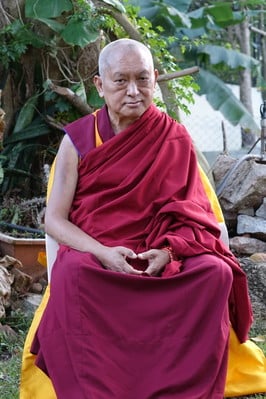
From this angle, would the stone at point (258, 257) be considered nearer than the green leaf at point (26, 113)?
Yes

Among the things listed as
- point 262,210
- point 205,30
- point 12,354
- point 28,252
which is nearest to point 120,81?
point 12,354

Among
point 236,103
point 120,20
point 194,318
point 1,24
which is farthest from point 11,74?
point 236,103

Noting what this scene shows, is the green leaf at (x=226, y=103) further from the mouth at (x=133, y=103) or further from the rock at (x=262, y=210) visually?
the mouth at (x=133, y=103)

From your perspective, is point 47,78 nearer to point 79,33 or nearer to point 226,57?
point 79,33

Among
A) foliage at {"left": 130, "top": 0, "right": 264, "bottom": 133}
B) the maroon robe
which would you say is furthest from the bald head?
foliage at {"left": 130, "top": 0, "right": 264, "bottom": 133}

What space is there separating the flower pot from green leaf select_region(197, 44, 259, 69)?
795cm

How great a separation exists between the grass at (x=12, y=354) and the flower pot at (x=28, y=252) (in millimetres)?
517

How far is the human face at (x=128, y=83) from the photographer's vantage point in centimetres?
334

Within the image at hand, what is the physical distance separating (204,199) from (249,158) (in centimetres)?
266

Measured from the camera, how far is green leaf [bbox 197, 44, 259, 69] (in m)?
12.4

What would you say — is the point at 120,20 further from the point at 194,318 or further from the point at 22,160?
the point at 194,318

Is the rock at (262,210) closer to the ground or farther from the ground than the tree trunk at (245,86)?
farther from the ground

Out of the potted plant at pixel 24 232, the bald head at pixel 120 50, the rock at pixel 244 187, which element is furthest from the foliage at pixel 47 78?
the bald head at pixel 120 50

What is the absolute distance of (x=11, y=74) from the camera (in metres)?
6.43
